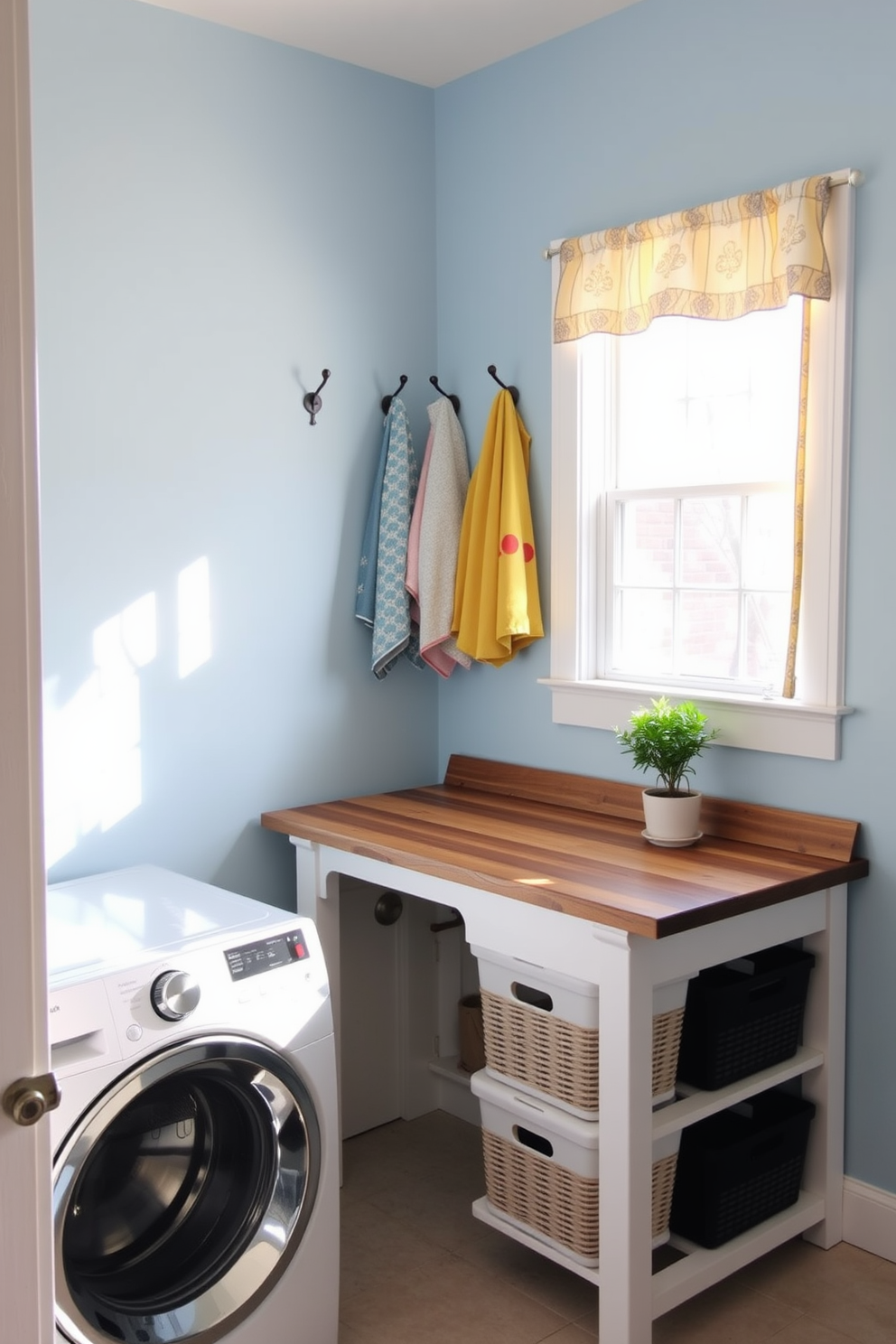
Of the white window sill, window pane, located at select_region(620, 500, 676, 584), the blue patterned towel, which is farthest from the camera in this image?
the blue patterned towel

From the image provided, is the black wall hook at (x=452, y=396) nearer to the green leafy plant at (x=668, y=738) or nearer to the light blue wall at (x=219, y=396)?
the light blue wall at (x=219, y=396)

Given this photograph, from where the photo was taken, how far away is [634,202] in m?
2.82

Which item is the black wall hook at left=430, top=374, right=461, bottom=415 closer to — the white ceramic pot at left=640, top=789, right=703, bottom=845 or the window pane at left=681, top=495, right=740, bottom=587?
the window pane at left=681, top=495, right=740, bottom=587

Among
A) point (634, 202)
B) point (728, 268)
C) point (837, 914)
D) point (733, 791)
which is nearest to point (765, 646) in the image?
point (733, 791)

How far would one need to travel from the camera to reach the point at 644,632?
9.75 feet

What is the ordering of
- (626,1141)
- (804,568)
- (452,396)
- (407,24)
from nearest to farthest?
(626,1141) → (804,568) → (407,24) → (452,396)

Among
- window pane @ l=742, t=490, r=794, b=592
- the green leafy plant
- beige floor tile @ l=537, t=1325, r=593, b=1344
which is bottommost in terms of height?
beige floor tile @ l=537, t=1325, r=593, b=1344

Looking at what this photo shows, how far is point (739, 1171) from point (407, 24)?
8.73 ft

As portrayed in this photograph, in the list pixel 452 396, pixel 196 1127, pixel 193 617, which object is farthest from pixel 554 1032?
pixel 452 396

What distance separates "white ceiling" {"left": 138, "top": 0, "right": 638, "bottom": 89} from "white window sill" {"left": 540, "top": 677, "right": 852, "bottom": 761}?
157 centimetres

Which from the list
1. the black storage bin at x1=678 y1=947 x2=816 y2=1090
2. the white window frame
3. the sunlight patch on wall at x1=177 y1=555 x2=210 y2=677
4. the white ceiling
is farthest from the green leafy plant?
the white ceiling

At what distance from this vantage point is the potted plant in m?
2.57

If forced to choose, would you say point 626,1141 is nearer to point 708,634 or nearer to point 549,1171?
point 549,1171

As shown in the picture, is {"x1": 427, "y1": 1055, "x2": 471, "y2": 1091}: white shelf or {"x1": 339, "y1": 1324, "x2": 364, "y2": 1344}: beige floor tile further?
{"x1": 427, "y1": 1055, "x2": 471, "y2": 1091}: white shelf
